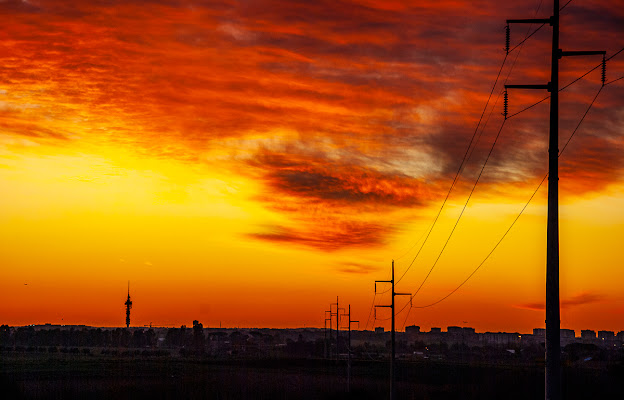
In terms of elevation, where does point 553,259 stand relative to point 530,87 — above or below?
below

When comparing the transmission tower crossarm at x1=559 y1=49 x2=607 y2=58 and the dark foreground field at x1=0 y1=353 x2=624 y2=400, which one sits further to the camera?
the dark foreground field at x1=0 y1=353 x2=624 y2=400

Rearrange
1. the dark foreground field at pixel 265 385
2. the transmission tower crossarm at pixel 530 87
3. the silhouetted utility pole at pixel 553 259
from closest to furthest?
the silhouetted utility pole at pixel 553 259 → the transmission tower crossarm at pixel 530 87 → the dark foreground field at pixel 265 385

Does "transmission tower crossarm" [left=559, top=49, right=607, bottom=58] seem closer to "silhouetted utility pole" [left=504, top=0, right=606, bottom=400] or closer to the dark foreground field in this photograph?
"silhouetted utility pole" [left=504, top=0, right=606, bottom=400]

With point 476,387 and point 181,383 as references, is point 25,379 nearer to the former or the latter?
point 181,383

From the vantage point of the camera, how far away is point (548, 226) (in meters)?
24.2

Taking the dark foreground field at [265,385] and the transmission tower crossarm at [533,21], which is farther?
the dark foreground field at [265,385]

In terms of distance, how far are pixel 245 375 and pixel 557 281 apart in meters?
148

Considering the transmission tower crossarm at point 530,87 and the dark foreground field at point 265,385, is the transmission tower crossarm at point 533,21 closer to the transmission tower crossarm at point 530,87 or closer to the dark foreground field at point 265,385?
the transmission tower crossarm at point 530,87

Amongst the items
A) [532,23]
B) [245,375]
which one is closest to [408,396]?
[245,375]

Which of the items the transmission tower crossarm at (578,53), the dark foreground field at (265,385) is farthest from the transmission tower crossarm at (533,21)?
the dark foreground field at (265,385)

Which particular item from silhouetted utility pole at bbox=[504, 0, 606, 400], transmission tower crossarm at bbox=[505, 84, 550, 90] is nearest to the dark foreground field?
transmission tower crossarm at bbox=[505, 84, 550, 90]

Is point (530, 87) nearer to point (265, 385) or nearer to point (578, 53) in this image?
point (578, 53)

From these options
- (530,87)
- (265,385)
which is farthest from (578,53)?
(265,385)

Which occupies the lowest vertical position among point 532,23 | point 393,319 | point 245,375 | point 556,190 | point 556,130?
point 245,375
